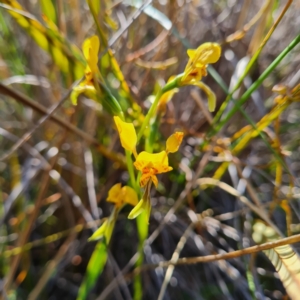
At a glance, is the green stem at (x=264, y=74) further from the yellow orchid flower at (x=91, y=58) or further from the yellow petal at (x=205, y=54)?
the yellow orchid flower at (x=91, y=58)

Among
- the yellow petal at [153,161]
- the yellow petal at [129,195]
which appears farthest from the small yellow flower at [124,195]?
the yellow petal at [153,161]

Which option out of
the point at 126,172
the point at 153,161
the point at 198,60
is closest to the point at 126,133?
the point at 153,161

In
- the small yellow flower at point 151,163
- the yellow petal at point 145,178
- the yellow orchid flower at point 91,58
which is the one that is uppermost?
the yellow orchid flower at point 91,58

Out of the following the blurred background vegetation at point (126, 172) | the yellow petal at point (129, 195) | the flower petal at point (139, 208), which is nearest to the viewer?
the flower petal at point (139, 208)

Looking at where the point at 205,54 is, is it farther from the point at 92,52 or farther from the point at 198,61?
the point at 92,52

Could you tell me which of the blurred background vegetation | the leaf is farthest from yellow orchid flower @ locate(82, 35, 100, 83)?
the leaf

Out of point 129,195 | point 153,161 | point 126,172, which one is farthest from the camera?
point 126,172
